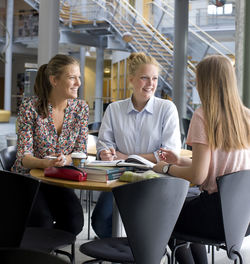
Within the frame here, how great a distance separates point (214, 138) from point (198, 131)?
9cm

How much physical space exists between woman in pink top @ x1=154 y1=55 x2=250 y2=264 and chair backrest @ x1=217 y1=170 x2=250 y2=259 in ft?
0.21

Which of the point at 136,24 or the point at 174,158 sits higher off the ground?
the point at 136,24

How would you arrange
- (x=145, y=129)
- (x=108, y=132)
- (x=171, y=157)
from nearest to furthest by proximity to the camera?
(x=171, y=157) → (x=145, y=129) → (x=108, y=132)

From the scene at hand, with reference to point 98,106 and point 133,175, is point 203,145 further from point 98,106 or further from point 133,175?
point 98,106

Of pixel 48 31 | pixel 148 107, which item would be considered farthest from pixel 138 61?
pixel 48 31

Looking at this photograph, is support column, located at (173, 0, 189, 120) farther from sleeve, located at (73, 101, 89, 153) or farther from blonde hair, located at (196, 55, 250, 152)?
blonde hair, located at (196, 55, 250, 152)


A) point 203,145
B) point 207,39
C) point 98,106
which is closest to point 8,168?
point 203,145

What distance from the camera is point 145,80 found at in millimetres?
3277

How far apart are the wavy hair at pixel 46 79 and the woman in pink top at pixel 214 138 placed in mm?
1054

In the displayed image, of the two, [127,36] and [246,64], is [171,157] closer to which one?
[246,64]

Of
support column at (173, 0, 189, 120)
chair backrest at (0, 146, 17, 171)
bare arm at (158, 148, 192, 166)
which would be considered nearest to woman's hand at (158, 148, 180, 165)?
bare arm at (158, 148, 192, 166)

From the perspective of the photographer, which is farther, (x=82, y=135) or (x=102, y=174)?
(x=82, y=135)

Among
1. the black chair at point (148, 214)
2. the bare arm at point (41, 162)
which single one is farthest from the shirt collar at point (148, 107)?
the black chair at point (148, 214)

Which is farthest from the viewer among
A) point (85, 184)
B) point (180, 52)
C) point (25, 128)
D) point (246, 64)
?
point (180, 52)
